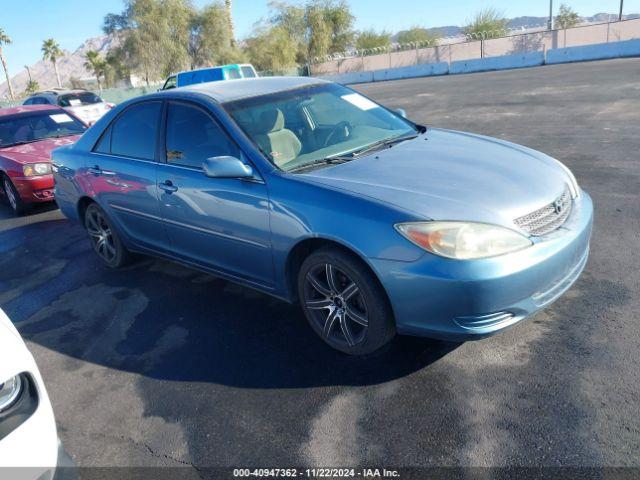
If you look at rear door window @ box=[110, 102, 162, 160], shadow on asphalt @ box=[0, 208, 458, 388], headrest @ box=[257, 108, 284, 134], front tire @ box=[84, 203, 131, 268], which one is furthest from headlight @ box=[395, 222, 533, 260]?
front tire @ box=[84, 203, 131, 268]

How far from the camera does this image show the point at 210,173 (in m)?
3.45

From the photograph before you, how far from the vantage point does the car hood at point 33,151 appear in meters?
7.72

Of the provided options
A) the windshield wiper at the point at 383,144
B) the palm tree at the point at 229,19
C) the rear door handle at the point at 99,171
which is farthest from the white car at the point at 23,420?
the palm tree at the point at 229,19

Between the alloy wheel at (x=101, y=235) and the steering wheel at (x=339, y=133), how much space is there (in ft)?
8.15

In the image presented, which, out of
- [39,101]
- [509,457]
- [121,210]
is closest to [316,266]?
[509,457]

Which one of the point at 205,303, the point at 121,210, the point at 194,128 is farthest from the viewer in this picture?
the point at 121,210

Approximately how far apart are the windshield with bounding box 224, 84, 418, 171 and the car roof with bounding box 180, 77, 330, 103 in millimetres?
78

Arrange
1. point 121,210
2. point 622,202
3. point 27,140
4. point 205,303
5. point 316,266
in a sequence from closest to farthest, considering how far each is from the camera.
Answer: point 316,266, point 205,303, point 121,210, point 622,202, point 27,140

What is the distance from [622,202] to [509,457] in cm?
402

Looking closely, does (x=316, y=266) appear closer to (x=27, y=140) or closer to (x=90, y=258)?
(x=90, y=258)

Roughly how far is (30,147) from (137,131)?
4584 millimetres

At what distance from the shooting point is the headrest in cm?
379

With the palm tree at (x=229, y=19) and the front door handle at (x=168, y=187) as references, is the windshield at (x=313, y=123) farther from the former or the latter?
the palm tree at (x=229, y=19)

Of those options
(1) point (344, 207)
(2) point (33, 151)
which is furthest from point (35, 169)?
(1) point (344, 207)
